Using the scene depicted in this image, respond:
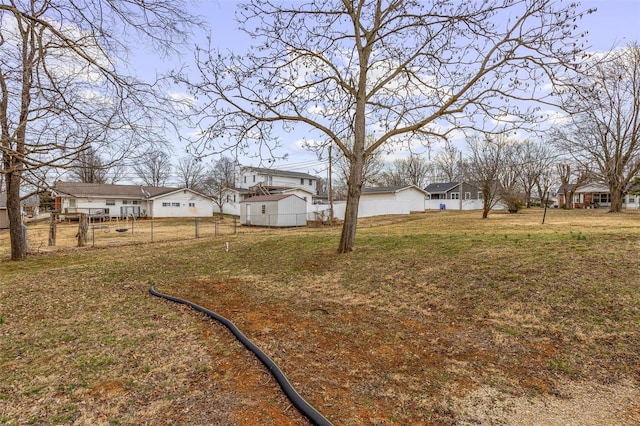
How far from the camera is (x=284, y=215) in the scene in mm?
22391

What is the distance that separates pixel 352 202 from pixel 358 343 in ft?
16.2

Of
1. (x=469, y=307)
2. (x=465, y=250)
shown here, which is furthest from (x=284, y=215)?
(x=469, y=307)

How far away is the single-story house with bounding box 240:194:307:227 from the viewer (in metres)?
22.3

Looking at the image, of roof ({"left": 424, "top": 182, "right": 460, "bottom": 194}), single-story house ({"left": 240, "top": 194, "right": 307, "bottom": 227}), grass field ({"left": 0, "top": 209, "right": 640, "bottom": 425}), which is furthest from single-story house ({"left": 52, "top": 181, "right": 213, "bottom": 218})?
grass field ({"left": 0, "top": 209, "right": 640, "bottom": 425})

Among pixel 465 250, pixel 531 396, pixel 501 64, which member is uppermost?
pixel 501 64

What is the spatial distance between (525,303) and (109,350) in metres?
5.06

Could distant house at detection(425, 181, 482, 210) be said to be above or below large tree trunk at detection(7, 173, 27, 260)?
above

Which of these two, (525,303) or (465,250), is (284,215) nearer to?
(465,250)

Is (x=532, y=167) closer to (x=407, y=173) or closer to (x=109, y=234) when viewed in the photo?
(x=407, y=173)

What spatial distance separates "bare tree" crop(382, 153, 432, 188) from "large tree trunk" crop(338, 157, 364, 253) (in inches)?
1604

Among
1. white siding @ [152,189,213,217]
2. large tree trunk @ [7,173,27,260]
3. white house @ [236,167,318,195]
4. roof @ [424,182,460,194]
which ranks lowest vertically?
large tree trunk @ [7,173,27,260]

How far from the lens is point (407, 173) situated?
166ft

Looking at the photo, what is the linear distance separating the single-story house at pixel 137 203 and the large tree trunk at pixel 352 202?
1131 inches

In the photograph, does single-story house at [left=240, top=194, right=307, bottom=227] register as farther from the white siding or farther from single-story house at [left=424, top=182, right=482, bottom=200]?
single-story house at [left=424, top=182, right=482, bottom=200]
